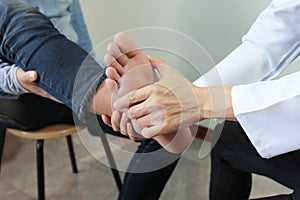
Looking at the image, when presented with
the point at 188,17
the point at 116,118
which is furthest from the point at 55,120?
the point at 188,17

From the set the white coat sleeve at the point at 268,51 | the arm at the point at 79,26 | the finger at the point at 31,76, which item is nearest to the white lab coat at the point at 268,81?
the white coat sleeve at the point at 268,51

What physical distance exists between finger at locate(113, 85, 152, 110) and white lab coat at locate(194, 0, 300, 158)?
0.17 meters

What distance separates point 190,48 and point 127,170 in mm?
426

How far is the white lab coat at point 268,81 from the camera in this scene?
2.81 feet

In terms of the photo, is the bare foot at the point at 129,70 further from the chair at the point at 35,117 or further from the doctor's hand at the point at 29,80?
the chair at the point at 35,117

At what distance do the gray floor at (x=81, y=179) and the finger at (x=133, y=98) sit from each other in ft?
2.48

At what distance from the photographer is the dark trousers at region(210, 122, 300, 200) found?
→ 3.10ft

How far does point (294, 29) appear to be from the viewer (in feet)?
3.72

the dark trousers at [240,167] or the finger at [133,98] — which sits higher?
the finger at [133,98]

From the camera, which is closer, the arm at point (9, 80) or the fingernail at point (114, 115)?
the fingernail at point (114, 115)

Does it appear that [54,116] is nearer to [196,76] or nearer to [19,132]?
[19,132]

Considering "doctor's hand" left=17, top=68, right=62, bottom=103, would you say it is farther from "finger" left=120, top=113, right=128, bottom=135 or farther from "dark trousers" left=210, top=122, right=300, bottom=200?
"dark trousers" left=210, top=122, right=300, bottom=200

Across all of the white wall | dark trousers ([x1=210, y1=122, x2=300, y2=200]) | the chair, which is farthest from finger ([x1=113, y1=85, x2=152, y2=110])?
the white wall

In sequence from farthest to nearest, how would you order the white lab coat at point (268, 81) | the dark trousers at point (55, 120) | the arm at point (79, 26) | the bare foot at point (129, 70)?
1. the arm at point (79, 26)
2. the dark trousers at point (55, 120)
3. the bare foot at point (129, 70)
4. the white lab coat at point (268, 81)
